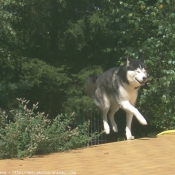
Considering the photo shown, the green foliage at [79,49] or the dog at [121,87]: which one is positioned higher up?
the green foliage at [79,49]

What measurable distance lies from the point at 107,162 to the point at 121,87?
2.66 meters

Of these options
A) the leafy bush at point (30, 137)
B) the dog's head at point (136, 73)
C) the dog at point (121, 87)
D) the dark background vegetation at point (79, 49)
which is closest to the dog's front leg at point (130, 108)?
the dog at point (121, 87)

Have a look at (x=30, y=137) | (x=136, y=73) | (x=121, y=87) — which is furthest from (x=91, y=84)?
(x=30, y=137)

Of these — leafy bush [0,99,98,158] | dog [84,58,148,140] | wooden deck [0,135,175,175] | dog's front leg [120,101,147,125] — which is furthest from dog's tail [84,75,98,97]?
leafy bush [0,99,98,158]

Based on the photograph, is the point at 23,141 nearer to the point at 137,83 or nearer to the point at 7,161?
the point at 7,161

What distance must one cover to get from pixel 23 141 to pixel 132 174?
92.4 inches

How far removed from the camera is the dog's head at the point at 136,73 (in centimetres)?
883

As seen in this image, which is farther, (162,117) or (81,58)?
→ (81,58)

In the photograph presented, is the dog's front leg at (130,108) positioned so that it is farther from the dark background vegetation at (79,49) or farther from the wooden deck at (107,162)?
the dark background vegetation at (79,49)

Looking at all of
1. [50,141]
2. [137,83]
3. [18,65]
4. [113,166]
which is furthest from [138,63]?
[18,65]

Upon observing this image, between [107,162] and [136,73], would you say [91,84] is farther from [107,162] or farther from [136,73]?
[107,162]

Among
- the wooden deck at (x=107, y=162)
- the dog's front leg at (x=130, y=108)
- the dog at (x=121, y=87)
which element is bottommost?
the wooden deck at (x=107, y=162)

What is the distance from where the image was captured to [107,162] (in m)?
6.80

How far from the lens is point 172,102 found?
455 inches
